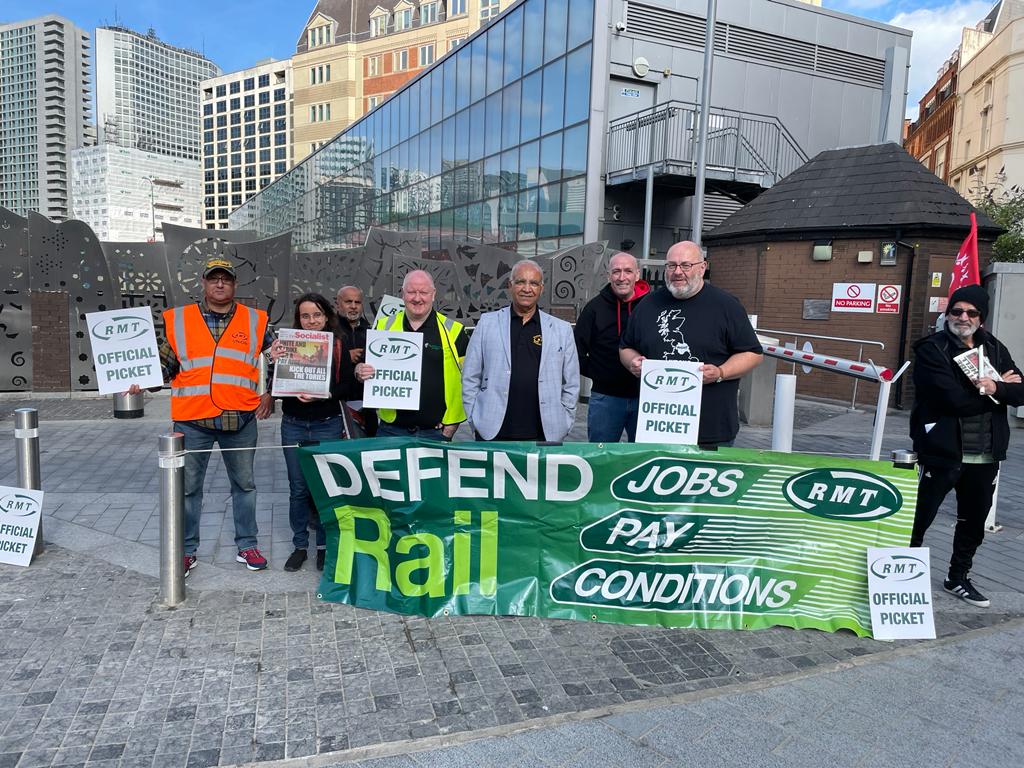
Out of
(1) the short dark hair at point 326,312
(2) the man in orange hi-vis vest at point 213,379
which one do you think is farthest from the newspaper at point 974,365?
(2) the man in orange hi-vis vest at point 213,379

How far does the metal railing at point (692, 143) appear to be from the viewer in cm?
1833

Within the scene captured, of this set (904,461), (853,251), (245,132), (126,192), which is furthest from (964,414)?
(126,192)

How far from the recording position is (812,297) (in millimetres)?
14242

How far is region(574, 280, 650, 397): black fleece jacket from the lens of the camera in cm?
501

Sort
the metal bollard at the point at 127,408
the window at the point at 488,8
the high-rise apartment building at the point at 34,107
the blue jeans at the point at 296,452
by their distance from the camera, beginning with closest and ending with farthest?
the blue jeans at the point at 296,452 → the metal bollard at the point at 127,408 → the window at the point at 488,8 → the high-rise apartment building at the point at 34,107

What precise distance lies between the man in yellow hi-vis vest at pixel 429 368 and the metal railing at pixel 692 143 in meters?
14.5

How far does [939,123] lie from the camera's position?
53625 millimetres

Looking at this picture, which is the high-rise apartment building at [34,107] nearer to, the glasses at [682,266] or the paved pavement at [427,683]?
the paved pavement at [427,683]

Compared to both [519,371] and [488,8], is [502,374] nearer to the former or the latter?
[519,371]

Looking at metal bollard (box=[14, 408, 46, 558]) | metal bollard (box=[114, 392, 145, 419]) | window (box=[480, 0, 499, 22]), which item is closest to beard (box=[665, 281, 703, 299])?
metal bollard (box=[14, 408, 46, 558])

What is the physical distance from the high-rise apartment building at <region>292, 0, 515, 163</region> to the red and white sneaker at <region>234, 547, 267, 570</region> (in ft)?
223

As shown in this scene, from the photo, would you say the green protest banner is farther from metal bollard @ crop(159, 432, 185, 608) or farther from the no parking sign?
the no parking sign

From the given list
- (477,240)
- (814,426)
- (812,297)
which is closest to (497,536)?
(814,426)

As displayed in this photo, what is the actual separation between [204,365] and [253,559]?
1.32m
